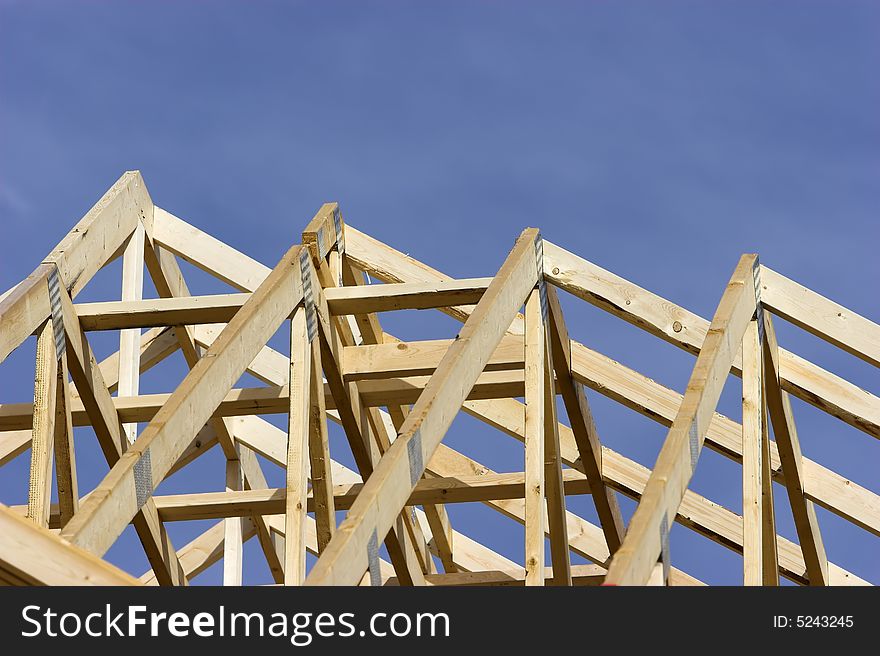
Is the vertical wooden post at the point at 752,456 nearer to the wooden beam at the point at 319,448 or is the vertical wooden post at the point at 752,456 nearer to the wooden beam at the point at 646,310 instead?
the wooden beam at the point at 646,310

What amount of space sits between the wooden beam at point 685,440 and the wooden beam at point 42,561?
5.29ft

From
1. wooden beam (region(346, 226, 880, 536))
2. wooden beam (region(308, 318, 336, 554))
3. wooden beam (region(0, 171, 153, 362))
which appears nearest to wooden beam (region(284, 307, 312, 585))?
wooden beam (region(308, 318, 336, 554))

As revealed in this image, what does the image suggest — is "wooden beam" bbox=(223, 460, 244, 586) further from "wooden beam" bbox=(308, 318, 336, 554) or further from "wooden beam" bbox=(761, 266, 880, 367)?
"wooden beam" bbox=(761, 266, 880, 367)

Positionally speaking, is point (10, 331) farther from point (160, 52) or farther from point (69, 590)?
point (160, 52)

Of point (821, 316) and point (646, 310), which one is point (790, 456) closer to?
point (821, 316)

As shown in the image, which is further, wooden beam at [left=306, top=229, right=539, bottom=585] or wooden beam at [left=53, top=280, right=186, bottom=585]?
wooden beam at [left=53, top=280, right=186, bottom=585]

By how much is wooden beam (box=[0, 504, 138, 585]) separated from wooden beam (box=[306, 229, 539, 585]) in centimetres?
68

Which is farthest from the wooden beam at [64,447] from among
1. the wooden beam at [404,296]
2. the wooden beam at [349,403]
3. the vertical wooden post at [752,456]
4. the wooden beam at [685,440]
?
the vertical wooden post at [752,456]

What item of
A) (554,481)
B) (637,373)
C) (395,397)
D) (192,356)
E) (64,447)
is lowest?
(64,447)

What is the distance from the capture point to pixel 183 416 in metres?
6.23

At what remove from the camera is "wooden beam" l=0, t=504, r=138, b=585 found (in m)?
4.55

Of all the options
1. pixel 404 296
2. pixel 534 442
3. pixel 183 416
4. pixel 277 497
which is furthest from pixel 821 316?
pixel 183 416

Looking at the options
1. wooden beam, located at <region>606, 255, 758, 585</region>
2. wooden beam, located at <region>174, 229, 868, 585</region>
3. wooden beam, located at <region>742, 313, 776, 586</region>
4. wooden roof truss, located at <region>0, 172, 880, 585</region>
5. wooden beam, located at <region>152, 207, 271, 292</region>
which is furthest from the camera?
wooden beam, located at <region>152, 207, 271, 292</region>

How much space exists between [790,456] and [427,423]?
3.25 meters
